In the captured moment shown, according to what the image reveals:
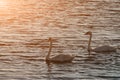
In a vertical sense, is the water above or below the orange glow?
below

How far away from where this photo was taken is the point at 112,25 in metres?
42.0

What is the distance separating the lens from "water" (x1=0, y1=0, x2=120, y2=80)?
2709 centimetres

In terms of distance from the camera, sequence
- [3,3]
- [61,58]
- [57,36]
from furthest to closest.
Answer: [3,3] < [57,36] < [61,58]

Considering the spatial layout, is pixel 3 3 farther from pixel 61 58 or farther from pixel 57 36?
pixel 61 58

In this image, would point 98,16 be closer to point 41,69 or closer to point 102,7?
point 102,7

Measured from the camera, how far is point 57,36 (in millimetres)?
36750

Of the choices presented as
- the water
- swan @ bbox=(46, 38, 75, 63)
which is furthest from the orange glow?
swan @ bbox=(46, 38, 75, 63)

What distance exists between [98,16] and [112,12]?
10.3ft

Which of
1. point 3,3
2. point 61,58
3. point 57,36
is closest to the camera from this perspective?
point 61,58

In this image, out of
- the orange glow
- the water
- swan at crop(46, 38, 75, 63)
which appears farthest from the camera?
the orange glow

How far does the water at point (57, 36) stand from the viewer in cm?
2709

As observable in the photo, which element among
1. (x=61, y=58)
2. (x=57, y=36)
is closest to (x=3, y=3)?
(x=57, y=36)

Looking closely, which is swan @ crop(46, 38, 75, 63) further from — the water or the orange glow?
the orange glow

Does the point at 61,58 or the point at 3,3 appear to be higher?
the point at 3,3
